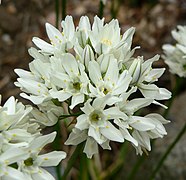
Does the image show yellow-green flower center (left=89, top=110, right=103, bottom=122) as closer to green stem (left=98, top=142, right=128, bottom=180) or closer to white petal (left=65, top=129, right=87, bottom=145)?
white petal (left=65, top=129, right=87, bottom=145)

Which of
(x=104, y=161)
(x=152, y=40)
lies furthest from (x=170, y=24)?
(x=104, y=161)

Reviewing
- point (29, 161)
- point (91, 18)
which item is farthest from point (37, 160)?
point (91, 18)

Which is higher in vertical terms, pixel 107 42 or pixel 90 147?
pixel 107 42

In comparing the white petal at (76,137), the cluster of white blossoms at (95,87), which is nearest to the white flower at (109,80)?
the cluster of white blossoms at (95,87)

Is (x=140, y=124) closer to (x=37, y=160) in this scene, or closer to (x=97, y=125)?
(x=97, y=125)

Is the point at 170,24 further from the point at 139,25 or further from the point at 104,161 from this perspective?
the point at 104,161

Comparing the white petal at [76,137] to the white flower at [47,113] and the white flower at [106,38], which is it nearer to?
the white flower at [47,113]
